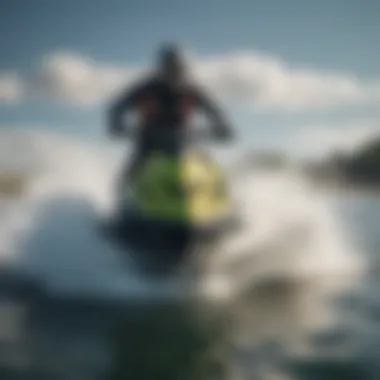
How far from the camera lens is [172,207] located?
3.59ft

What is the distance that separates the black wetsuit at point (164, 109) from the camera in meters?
1.11

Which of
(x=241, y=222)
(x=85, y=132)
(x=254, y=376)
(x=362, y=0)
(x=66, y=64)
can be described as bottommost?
(x=254, y=376)

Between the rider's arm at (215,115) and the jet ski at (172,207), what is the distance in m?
0.06

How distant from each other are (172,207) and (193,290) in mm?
146

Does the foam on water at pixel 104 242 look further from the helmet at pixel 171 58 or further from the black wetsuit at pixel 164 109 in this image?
the helmet at pixel 171 58

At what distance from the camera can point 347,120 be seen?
1117 millimetres

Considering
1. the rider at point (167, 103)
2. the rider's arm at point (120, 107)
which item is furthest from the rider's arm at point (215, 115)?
the rider's arm at point (120, 107)

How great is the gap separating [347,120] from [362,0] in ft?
0.71

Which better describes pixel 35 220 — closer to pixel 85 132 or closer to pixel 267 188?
pixel 85 132

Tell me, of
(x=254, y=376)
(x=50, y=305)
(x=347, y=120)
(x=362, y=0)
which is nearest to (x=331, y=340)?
(x=254, y=376)

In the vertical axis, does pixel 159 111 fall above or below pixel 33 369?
above

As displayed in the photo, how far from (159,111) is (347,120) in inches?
12.9

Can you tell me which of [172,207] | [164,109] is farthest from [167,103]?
[172,207]

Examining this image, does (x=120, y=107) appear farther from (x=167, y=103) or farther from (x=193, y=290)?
(x=193, y=290)
